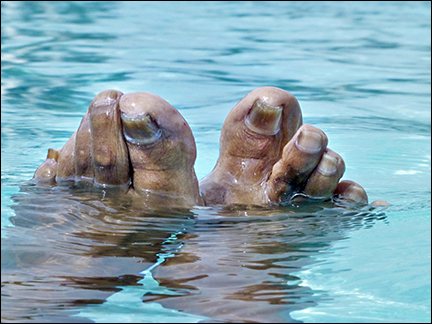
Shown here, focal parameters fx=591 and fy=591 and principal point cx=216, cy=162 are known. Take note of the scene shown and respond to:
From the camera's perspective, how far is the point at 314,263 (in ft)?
6.54

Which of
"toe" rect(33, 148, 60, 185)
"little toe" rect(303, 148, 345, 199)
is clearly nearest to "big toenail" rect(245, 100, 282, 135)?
"little toe" rect(303, 148, 345, 199)

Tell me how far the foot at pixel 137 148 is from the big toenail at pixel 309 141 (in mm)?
419

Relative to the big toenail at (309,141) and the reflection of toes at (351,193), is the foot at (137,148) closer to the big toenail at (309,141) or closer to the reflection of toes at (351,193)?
the big toenail at (309,141)

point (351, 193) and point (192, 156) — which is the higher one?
point (192, 156)

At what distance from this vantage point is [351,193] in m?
2.48

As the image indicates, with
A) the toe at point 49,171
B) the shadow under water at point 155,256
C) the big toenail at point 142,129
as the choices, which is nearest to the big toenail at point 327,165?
the shadow under water at point 155,256

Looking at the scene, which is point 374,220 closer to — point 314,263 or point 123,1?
point 314,263

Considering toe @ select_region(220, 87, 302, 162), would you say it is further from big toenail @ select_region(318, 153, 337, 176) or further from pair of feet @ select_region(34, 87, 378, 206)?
big toenail @ select_region(318, 153, 337, 176)

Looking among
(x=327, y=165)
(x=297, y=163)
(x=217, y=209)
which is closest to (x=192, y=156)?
(x=217, y=209)

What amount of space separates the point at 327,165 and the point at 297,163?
0.39ft

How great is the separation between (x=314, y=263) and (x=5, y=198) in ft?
4.43

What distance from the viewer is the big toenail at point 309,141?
2275mm

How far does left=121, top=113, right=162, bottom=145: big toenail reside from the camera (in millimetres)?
2121

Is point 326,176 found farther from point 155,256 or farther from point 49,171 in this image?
point 49,171
